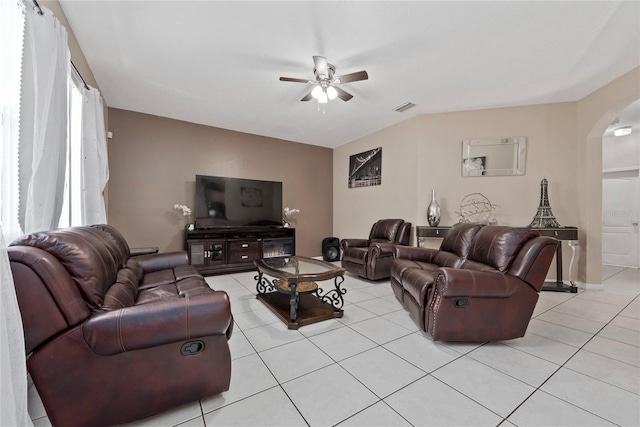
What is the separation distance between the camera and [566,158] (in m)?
3.76

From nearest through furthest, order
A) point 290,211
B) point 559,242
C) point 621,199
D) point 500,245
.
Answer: point 500,245 < point 559,242 < point 621,199 < point 290,211

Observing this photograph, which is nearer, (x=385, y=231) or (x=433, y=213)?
(x=433, y=213)

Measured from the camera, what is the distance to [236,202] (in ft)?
15.7

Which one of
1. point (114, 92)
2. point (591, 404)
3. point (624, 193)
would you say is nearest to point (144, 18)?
point (114, 92)

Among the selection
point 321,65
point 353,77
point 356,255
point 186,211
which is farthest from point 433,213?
point 186,211

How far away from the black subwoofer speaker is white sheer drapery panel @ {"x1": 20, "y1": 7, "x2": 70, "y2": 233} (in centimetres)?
452

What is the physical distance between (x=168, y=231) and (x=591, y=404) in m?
5.19

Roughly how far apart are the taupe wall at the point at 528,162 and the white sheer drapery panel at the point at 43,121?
4264 millimetres

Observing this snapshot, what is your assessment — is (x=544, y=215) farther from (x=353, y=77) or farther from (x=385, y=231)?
(x=353, y=77)

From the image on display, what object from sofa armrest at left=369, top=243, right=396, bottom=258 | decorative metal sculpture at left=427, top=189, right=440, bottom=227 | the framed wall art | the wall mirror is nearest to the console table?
the wall mirror

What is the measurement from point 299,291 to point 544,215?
142 inches

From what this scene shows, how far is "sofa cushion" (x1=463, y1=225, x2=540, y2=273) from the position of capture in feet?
6.84

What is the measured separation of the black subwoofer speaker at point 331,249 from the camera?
5750mm

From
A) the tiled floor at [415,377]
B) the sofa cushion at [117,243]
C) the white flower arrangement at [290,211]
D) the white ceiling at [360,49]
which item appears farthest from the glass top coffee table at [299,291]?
the white flower arrangement at [290,211]
